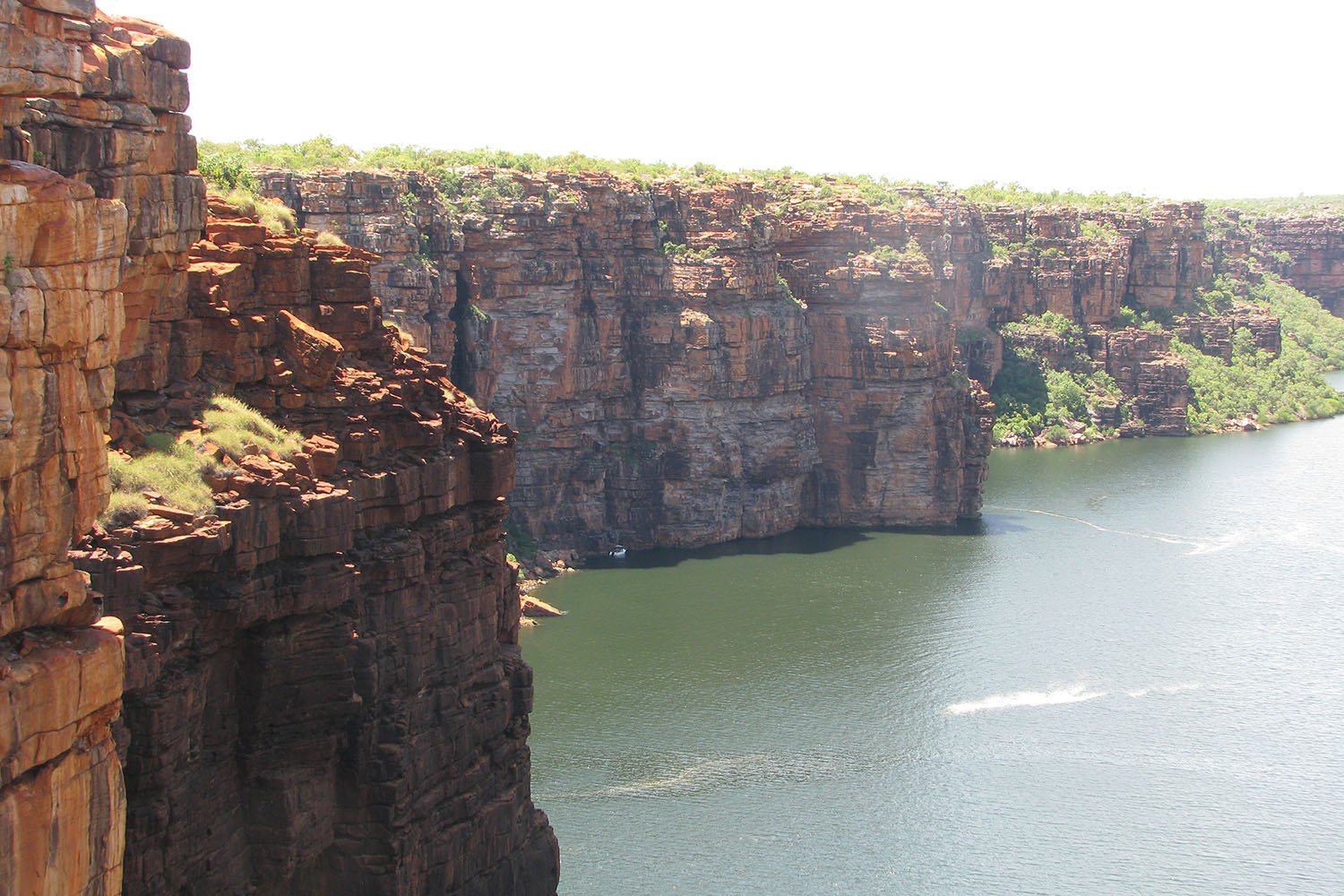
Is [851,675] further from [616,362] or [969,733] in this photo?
[616,362]

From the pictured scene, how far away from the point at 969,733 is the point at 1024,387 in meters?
77.4

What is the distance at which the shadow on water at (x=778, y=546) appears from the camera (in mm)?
90688

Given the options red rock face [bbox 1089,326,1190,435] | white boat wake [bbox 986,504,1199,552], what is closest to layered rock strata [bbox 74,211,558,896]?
white boat wake [bbox 986,504,1199,552]

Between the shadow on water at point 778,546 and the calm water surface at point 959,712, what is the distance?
42 centimetres

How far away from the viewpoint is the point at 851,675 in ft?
233

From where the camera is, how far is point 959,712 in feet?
219

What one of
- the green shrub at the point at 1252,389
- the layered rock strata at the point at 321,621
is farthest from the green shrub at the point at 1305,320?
the layered rock strata at the point at 321,621

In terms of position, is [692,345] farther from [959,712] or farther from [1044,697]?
[959,712]

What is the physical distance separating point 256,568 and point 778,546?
60.7 m

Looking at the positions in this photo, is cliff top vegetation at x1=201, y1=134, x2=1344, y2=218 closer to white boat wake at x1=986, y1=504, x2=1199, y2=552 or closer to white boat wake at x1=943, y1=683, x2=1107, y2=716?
white boat wake at x1=986, y1=504, x2=1199, y2=552

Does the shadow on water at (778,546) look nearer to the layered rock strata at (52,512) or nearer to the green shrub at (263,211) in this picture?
the green shrub at (263,211)

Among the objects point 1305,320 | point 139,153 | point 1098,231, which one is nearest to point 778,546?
point 139,153

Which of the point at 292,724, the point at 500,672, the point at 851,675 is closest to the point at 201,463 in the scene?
the point at 292,724

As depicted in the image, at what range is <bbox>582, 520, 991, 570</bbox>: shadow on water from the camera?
90.7 metres
